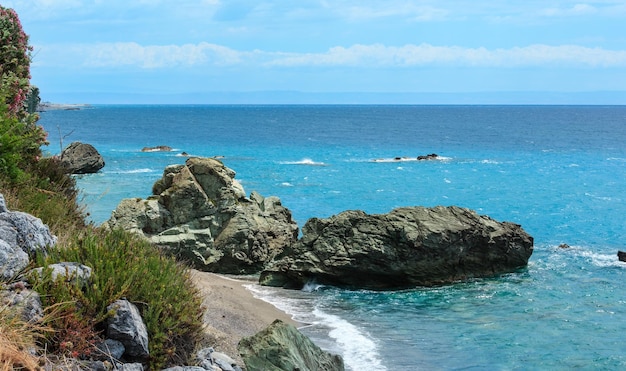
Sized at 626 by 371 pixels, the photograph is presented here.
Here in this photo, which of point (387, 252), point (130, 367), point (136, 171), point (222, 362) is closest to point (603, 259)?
point (387, 252)

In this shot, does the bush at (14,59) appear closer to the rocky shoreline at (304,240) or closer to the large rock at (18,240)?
the rocky shoreline at (304,240)

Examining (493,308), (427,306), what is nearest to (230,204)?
(427,306)

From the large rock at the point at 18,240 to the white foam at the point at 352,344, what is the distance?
26.7ft

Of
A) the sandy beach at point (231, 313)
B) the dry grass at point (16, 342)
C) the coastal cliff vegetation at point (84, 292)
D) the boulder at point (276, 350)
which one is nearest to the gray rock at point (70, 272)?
the coastal cliff vegetation at point (84, 292)

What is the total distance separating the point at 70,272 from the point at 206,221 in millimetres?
17365

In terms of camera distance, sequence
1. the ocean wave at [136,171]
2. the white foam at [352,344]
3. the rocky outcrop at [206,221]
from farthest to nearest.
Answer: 1. the ocean wave at [136,171]
2. the rocky outcrop at [206,221]
3. the white foam at [352,344]

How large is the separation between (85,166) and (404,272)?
4138cm

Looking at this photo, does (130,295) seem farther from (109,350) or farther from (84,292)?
(109,350)

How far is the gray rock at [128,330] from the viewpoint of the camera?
9016mm

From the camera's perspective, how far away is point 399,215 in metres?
26.0

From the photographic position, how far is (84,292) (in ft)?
30.6

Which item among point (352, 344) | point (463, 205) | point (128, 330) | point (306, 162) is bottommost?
point (463, 205)

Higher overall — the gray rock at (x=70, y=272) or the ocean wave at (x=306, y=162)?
the gray rock at (x=70, y=272)

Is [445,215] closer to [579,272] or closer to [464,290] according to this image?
[464,290]
